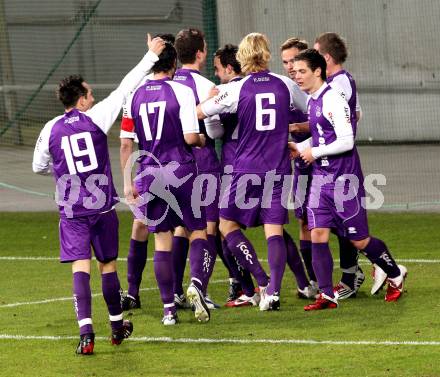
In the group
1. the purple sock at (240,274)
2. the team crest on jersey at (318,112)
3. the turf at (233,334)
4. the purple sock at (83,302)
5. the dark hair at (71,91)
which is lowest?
the turf at (233,334)

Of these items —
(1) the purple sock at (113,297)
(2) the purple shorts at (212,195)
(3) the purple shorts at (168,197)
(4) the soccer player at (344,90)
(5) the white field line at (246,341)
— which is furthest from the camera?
(2) the purple shorts at (212,195)

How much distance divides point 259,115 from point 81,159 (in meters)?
1.80

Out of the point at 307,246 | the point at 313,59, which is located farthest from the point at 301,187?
the point at 313,59

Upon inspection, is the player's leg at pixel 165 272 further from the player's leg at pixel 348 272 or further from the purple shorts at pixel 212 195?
the player's leg at pixel 348 272

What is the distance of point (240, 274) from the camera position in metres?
10.4

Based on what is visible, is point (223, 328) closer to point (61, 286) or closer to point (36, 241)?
point (61, 286)

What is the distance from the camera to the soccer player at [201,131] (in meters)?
9.84

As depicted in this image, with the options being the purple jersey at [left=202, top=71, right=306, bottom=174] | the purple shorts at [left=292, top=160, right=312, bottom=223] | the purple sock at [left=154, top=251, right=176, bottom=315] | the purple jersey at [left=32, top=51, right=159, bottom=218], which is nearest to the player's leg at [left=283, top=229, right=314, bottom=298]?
the purple shorts at [left=292, top=160, right=312, bottom=223]

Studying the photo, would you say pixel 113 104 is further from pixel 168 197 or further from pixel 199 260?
pixel 199 260

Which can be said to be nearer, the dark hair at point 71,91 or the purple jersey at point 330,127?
the dark hair at point 71,91

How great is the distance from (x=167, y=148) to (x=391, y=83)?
574 inches

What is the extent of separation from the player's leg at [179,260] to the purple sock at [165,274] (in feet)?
2.65

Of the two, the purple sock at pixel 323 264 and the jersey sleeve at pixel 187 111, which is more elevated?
the jersey sleeve at pixel 187 111

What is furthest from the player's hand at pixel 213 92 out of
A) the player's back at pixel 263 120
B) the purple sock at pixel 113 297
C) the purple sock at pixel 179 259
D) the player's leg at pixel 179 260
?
→ the purple sock at pixel 113 297
